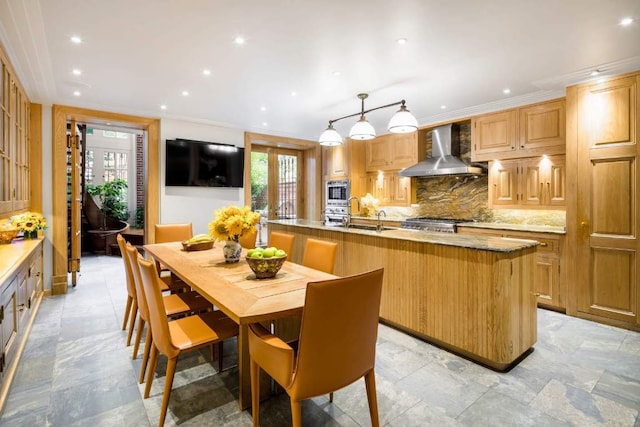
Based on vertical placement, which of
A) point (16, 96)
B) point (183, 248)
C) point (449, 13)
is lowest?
point (183, 248)

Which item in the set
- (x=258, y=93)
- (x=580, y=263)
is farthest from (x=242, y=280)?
(x=580, y=263)

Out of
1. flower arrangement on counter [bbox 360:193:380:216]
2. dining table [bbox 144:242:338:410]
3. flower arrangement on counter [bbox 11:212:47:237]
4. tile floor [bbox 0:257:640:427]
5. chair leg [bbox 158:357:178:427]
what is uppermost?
flower arrangement on counter [bbox 360:193:380:216]

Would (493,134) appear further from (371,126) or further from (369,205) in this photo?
(369,205)

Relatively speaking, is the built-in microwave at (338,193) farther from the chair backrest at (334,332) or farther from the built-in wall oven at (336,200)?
the chair backrest at (334,332)

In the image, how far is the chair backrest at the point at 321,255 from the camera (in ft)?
8.10

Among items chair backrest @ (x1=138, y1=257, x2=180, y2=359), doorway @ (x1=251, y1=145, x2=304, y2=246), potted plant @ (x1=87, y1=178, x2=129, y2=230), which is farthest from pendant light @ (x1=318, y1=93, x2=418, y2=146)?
potted plant @ (x1=87, y1=178, x2=129, y2=230)

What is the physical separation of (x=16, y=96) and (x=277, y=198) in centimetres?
427

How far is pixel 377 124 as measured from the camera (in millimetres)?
5582

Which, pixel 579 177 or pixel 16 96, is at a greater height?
pixel 16 96

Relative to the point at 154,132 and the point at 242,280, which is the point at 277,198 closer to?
the point at 154,132

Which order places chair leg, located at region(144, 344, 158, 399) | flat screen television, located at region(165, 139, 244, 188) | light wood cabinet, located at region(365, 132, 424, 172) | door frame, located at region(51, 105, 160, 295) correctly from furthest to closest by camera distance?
1. light wood cabinet, located at region(365, 132, 424, 172)
2. flat screen television, located at region(165, 139, 244, 188)
3. door frame, located at region(51, 105, 160, 295)
4. chair leg, located at region(144, 344, 158, 399)

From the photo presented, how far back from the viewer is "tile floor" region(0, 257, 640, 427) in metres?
1.78

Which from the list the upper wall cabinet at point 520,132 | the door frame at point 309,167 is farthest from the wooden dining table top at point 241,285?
the door frame at point 309,167

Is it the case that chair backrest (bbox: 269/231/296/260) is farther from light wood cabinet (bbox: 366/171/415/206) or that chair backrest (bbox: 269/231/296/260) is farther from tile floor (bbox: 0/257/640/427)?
light wood cabinet (bbox: 366/171/415/206)
